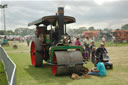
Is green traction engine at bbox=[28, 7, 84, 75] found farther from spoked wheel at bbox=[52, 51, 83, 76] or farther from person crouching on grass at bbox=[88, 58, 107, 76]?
person crouching on grass at bbox=[88, 58, 107, 76]

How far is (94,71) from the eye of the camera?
21.0ft

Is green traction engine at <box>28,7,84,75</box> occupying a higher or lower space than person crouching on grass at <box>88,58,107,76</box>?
higher

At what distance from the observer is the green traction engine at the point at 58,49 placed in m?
6.04

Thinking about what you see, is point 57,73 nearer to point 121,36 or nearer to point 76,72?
point 76,72

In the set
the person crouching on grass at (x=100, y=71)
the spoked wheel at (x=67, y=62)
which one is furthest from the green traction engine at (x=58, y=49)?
the person crouching on grass at (x=100, y=71)

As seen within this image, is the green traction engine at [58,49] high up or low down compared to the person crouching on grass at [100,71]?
up

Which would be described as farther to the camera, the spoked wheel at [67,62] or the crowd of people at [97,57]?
the crowd of people at [97,57]

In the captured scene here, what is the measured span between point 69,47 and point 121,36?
24.7 metres

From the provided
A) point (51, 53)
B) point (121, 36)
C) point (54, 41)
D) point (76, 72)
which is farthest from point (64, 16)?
point (121, 36)

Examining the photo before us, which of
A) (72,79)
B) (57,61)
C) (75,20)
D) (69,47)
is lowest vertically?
(72,79)

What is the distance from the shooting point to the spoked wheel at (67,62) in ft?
19.5

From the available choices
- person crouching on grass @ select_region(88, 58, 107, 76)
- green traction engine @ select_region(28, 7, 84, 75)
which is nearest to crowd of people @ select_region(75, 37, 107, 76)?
person crouching on grass @ select_region(88, 58, 107, 76)

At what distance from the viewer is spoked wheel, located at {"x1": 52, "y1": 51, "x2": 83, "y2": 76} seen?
19.5 ft

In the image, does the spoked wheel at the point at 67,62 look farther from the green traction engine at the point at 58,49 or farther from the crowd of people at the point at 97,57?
the crowd of people at the point at 97,57
